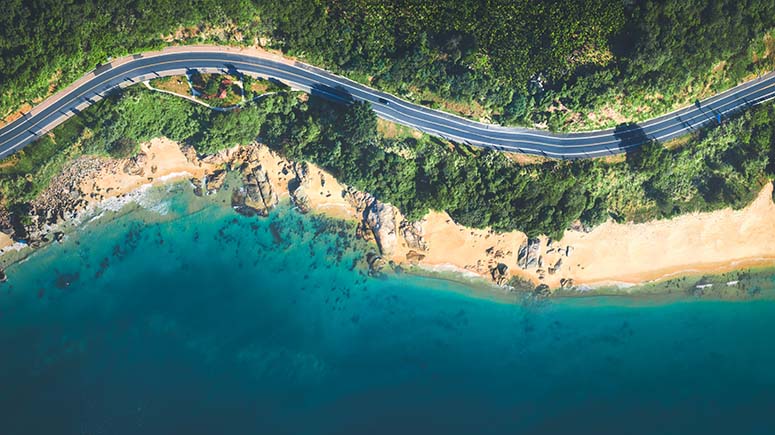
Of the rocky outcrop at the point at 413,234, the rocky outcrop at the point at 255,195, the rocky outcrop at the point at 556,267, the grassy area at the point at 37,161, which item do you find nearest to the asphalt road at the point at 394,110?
the grassy area at the point at 37,161

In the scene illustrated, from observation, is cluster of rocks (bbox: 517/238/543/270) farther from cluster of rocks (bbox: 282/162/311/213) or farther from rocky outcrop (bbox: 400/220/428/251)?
cluster of rocks (bbox: 282/162/311/213)

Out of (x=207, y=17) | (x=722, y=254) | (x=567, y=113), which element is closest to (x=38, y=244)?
(x=207, y=17)

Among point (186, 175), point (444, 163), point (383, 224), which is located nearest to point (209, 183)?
point (186, 175)

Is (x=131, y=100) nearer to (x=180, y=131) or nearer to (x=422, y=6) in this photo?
(x=180, y=131)

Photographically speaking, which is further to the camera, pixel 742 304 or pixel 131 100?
pixel 742 304

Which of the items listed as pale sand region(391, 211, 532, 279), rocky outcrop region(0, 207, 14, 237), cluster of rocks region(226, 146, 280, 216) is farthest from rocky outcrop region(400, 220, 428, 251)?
rocky outcrop region(0, 207, 14, 237)

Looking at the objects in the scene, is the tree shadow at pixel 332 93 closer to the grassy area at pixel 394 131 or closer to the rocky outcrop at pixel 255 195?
the grassy area at pixel 394 131

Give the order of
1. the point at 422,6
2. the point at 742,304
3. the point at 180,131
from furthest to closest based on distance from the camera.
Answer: the point at 742,304 → the point at 180,131 → the point at 422,6

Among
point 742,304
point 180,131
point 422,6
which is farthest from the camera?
point 742,304
